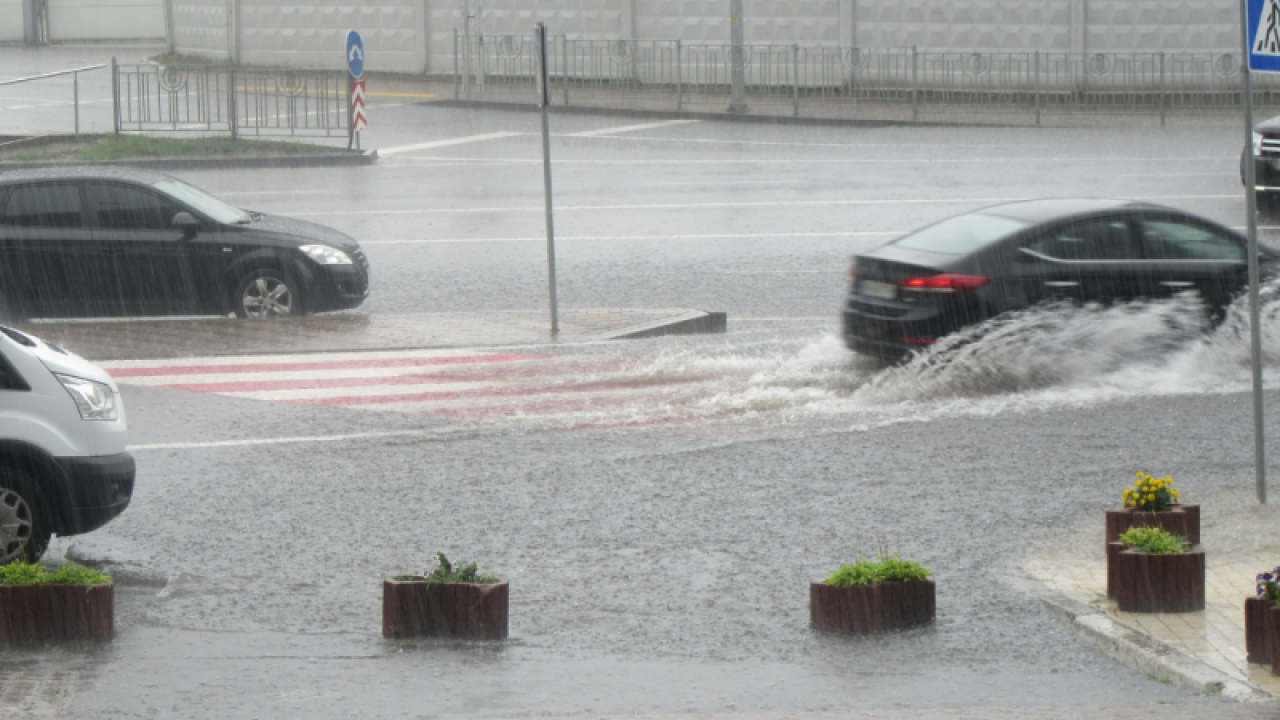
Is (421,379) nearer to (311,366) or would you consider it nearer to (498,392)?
(498,392)

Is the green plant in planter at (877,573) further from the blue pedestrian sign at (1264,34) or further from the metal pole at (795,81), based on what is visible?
the metal pole at (795,81)

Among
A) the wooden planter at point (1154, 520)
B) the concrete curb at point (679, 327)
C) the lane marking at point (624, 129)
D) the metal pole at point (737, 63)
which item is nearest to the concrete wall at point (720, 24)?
the metal pole at point (737, 63)

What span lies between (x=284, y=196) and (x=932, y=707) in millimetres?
18548

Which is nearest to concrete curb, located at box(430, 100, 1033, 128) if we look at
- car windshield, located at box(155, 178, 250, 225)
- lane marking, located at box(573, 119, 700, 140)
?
lane marking, located at box(573, 119, 700, 140)

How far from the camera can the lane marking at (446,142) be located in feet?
94.8

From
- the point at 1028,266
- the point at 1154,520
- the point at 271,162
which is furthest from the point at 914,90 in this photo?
the point at 1154,520

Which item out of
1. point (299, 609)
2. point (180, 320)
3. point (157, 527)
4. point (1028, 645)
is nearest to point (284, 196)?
point (180, 320)

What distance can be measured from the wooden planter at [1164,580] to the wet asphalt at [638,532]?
38 cm

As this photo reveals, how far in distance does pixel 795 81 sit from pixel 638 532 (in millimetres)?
25449

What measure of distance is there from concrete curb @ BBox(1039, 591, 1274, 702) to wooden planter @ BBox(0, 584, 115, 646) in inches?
158

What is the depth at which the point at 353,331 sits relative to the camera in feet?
49.1

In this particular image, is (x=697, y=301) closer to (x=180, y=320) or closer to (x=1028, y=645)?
(x=180, y=320)

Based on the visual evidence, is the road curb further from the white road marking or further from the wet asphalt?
the wet asphalt

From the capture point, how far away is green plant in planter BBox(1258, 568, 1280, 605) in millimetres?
6488
